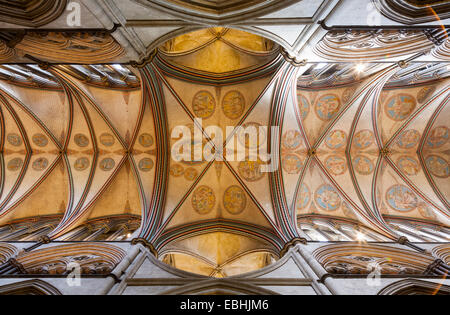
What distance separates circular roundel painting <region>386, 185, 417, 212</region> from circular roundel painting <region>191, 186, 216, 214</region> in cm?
814

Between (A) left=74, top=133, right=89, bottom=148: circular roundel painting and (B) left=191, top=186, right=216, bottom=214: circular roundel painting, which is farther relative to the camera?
(A) left=74, top=133, right=89, bottom=148: circular roundel painting

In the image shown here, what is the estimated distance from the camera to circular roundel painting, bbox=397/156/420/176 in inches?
446

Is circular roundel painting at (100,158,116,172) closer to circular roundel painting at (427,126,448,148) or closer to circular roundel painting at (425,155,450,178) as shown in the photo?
circular roundel painting at (425,155,450,178)

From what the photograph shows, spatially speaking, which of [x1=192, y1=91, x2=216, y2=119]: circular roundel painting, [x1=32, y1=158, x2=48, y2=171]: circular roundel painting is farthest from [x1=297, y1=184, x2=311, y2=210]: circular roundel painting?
[x1=32, y1=158, x2=48, y2=171]: circular roundel painting

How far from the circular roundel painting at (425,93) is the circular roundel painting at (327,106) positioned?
3.61 metres

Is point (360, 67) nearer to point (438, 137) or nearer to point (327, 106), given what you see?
point (327, 106)

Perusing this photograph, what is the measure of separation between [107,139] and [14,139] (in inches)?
182

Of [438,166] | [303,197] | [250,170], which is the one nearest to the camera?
[303,197]

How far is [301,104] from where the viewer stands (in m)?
10.4

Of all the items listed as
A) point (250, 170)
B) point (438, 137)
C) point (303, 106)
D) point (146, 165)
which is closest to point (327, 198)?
point (250, 170)

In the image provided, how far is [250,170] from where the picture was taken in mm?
10773

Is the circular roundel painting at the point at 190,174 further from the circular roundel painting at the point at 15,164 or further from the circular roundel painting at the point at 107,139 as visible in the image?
the circular roundel painting at the point at 15,164
